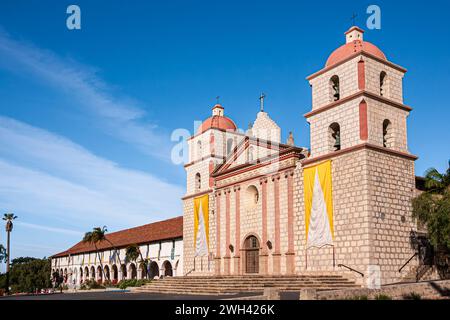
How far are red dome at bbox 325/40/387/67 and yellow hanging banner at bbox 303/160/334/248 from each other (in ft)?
18.5

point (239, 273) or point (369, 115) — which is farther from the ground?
point (369, 115)

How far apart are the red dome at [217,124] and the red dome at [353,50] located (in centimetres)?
1197

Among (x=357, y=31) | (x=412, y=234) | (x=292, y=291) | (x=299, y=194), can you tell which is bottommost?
(x=292, y=291)

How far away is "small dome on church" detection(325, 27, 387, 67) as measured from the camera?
27250mm

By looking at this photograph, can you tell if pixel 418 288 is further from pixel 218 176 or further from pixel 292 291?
pixel 218 176

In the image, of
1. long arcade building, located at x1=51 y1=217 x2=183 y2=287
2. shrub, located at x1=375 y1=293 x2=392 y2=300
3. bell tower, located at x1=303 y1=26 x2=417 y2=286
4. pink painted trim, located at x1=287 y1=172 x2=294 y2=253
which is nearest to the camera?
shrub, located at x1=375 y1=293 x2=392 y2=300

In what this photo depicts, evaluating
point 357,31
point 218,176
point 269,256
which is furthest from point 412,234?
point 218,176

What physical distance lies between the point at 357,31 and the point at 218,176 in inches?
536

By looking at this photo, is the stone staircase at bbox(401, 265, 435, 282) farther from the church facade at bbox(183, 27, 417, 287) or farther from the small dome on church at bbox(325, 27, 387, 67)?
the small dome on church at bbox(325, 27, 387, 67)

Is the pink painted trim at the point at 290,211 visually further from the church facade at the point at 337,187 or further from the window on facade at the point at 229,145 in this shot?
the window on facade at the point at 229,145

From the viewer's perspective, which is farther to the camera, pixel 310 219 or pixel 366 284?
pixel 310 219

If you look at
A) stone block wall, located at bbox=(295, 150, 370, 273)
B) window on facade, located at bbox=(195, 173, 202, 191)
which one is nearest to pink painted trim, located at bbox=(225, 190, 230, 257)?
window on facade, located at bbox=(195, 173, 202, 191)

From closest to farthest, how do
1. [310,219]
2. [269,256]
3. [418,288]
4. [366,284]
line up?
[418,288] < [366,284] < [310,219] < [269,256]
